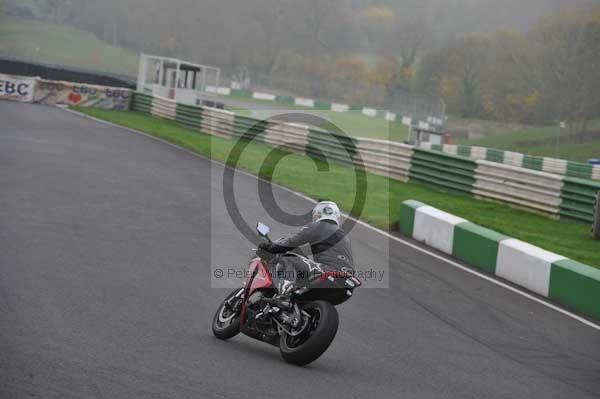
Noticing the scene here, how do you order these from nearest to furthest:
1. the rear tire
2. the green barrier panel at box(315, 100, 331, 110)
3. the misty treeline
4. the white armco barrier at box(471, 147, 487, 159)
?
1. the rear tire
2. the white armco barrier at box(471, 147, 487, 159)
3. the misty treeline
4. the green barrier panel at box(315, 100, 331, 110)

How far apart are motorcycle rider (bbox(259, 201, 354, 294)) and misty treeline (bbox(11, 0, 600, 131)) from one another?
38.3 metres

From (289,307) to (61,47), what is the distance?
8507cm

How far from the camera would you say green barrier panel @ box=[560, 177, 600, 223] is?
17406 millimetres

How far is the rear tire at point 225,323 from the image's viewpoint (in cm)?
785

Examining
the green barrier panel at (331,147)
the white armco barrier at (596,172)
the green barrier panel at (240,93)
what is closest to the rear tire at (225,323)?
the green barrier panel at (331,147)

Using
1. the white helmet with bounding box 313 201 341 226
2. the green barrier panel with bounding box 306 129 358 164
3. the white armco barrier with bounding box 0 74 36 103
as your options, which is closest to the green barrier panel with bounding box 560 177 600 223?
the green barrier panel with bounding box 306 129 358 164

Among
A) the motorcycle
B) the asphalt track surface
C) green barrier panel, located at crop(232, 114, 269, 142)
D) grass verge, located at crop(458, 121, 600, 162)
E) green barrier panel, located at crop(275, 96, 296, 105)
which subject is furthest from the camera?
green barrier panel, located at crop(275, 96, 296, 105)

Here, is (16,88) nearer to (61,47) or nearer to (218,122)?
(218,122)

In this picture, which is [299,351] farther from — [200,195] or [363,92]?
[363,92]

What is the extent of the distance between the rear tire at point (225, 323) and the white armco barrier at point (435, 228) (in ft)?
22.1

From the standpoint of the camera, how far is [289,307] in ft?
24.1

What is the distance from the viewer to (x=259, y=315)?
301 inches

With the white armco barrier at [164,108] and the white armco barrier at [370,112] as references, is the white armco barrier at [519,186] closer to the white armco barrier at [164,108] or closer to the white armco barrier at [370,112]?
the white armco barrier at [164,108]

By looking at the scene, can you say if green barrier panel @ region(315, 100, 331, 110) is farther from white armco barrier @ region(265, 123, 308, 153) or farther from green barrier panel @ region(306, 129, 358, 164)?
green barrier panel @ region(306, 129, 358, 164)
